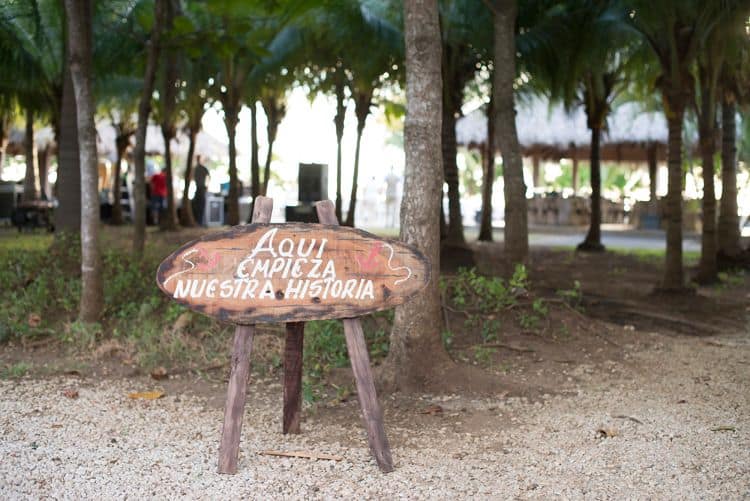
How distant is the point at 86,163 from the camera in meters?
6.60

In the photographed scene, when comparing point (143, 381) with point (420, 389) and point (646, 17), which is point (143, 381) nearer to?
point (420, 389)

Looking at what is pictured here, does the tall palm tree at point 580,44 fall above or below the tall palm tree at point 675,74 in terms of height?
above

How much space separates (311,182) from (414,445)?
49.2ft

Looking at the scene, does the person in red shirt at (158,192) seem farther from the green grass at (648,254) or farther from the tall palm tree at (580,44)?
the tall palm tree at (580,44)

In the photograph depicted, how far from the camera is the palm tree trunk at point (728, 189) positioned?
1296 cm

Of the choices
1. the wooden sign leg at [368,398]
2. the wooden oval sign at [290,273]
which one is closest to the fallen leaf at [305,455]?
the wooden sign leg at [368,398]

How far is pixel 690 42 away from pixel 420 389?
620 cm

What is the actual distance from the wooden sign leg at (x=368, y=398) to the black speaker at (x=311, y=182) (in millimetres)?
15008

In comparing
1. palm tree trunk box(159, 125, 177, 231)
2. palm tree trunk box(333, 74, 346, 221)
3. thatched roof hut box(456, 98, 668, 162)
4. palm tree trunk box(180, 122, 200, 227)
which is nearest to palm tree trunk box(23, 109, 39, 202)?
palm tree trunk box(159, 125, 177, 231)

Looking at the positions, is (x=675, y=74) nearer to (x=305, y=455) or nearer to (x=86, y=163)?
(x=86, y=163)

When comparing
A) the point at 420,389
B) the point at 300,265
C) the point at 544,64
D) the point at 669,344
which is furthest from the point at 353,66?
the point at 300,265

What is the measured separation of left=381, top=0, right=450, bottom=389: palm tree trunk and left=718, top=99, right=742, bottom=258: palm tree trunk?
30.4 ft

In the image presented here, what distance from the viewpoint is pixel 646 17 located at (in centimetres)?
895

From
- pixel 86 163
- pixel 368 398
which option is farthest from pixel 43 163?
pixel 368 398
